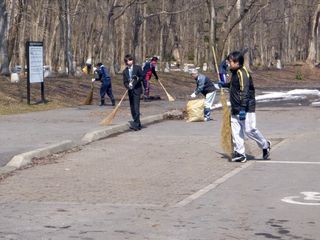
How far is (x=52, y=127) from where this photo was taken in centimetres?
2169

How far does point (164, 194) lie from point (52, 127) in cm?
1037

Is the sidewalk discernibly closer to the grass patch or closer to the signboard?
the grass patch

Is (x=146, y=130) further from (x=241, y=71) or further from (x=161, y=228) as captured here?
(x=161, y=228)

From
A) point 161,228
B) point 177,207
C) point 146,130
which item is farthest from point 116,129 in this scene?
point 161,228

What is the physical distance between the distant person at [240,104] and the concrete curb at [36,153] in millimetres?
3349

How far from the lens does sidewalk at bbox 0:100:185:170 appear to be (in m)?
17.0

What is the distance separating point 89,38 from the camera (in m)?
73.8

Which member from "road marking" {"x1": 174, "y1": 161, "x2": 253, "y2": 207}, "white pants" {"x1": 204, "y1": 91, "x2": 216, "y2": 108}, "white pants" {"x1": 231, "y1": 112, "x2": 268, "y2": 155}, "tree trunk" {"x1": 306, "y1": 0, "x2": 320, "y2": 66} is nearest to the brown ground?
"white pants" {"x1": 204, "y1": 91, "x2": 216, "y2": 108}

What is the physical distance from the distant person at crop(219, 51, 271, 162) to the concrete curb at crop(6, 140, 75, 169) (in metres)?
3.35

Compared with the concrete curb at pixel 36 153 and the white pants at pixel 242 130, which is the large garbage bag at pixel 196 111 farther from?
the white pants at pixel 242 130

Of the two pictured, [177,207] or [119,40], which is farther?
[119,40]

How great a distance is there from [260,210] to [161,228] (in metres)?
1.58

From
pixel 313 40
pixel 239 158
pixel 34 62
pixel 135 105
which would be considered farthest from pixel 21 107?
pixel 313 40

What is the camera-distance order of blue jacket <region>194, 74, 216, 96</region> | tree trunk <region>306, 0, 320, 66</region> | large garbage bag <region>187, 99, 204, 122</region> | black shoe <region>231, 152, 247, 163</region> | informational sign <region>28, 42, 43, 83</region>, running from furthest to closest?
tree trunk <region>306, 0, 320, 66</region>
informational sign <region>28, 42, 43, 83</region>
blue jacket <region>194, 74, 216, 96</region>
large garbage bag <region>187, 99, 204, 122</region>
black shoe <region>231, 152, 247, 163</region>
